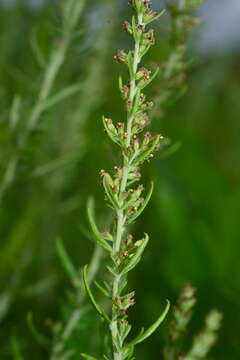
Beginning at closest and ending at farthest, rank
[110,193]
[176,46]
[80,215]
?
[110,193] → [176,46] → [80,215]

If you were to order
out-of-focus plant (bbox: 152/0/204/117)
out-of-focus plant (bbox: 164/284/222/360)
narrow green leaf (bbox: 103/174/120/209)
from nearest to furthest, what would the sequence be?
narrow green leaf (bbox: 103/174/120/209)
out-of-focus plant (bbox: 164/284/222/360)
out-of-focus plant (bbox: 152/0/204/117)

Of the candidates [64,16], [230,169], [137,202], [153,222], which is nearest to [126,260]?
[137,202]

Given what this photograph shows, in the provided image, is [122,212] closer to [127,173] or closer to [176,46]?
[127,173]

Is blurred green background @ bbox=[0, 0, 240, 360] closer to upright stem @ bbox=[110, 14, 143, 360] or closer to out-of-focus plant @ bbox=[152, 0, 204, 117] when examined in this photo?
out-of-focus plant @ bbox=[152, 0, 204, 117]

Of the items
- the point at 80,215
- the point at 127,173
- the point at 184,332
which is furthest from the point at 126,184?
the point at 80,215

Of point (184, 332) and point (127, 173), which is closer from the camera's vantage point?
point (127, 173)

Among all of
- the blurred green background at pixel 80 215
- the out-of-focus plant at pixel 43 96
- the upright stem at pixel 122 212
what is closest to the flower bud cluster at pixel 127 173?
the upright stem at pixel 122 212

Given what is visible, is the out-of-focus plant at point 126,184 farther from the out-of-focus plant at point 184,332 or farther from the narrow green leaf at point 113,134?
the out-of-focus plant at point 184,332

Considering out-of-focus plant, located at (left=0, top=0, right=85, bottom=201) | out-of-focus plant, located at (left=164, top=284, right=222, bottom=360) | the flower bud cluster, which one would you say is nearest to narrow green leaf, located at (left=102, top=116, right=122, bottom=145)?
the flower bud cluster
